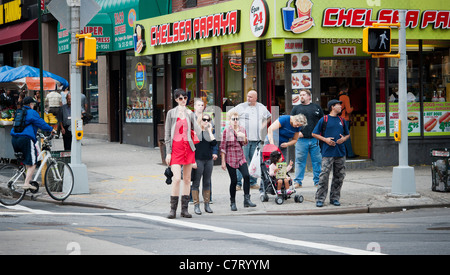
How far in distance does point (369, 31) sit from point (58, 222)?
6265 millimetres

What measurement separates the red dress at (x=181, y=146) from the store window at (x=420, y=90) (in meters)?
7.82

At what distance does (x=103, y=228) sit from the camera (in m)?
10.5

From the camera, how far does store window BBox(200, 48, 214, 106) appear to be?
20.9m

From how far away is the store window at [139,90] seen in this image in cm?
2467

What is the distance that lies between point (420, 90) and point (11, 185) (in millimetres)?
10198

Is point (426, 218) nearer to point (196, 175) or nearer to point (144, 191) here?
point (196, 175)

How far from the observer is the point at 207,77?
69.6ft

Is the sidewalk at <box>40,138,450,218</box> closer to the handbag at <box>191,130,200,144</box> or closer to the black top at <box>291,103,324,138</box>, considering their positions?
the black top at <box>291,103,324,138</box>

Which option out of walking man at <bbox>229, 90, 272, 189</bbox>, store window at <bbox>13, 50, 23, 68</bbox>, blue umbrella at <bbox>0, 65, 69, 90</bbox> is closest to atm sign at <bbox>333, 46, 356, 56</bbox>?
walking man at <bbox>229, 90, 272, 189</bbox>

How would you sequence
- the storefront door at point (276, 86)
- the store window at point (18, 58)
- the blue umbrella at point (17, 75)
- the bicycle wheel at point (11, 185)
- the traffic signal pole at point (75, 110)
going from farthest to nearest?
the store window at point (18, 58), the blue umbrella at point (17, 75), the storefront door at point (276, 86), the traffic signal pole at point (75, 110), the bicycle wheel at point (11, 185)

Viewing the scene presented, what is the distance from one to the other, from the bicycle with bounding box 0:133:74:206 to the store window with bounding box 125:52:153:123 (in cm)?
1051

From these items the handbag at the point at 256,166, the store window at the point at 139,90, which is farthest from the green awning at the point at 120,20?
the handbag at the point at 256,166

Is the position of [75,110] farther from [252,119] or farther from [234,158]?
[234,158]

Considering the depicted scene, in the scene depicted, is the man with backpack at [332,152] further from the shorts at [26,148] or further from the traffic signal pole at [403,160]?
the shorts at [26,148]
